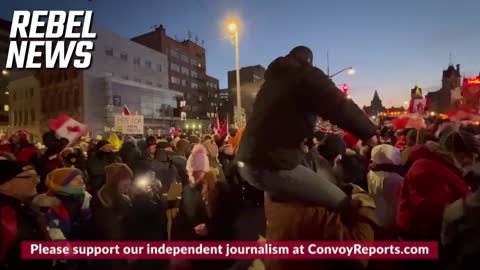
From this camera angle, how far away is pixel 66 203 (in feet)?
13.0

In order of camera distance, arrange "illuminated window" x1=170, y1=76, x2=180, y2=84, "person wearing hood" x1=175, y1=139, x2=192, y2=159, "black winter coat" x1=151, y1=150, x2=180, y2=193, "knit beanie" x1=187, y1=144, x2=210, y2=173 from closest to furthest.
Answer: "knit beanie" x1=187, y1=144, x2=210, y2=173 → "black winter coat" x1=151, y1=150, x2=180, y2=193 → "person wearing hood" x1=175, y1=139, x2=192, y2=159 → "illuminated window" x1=170, y1=76, x2=180, y2=84

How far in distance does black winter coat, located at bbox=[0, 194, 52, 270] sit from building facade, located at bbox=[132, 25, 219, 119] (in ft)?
220

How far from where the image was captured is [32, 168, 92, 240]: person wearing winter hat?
369 cm

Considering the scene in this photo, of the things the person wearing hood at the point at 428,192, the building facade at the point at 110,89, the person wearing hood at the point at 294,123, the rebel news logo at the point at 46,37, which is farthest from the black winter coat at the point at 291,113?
the building facade at the point at 110,89

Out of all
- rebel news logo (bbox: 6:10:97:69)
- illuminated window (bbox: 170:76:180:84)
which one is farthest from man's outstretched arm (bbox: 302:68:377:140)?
illuminated window (bbox: 170:76:180:84)

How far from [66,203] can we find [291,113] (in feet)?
10.4

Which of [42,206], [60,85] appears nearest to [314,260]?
[42,206]

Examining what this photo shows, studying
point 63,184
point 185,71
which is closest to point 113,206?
point 63,184

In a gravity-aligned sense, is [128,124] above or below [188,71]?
below

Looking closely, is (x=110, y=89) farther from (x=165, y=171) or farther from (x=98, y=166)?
(x=165, y=171)

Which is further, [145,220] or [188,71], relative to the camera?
[188,71]

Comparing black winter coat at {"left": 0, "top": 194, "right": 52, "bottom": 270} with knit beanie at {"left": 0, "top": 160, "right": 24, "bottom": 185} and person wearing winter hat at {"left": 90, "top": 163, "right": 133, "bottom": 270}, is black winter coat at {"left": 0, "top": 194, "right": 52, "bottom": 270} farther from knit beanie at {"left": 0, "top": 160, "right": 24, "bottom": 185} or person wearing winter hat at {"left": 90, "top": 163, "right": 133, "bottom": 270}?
person wearing winter hat at {"left": 90, "top": 163, "right": 133, "bottom": 270}

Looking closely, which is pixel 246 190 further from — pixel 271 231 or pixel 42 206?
pixel 271 231

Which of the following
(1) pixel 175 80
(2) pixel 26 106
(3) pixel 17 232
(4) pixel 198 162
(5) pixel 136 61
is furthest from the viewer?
(1) pixel 175 80
